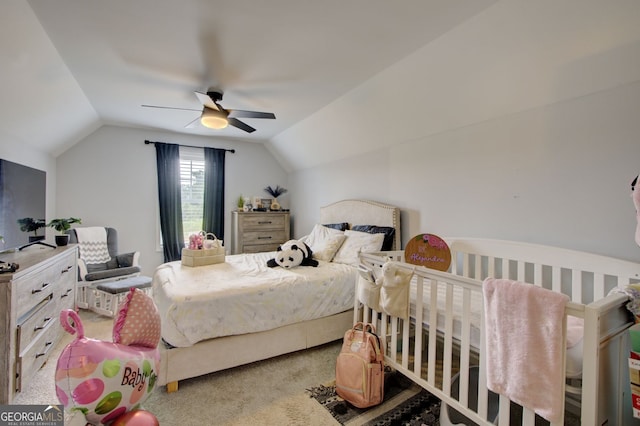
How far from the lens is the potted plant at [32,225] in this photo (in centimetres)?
235

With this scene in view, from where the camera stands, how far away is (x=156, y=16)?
1.72m

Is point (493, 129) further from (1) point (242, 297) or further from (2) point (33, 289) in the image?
(2) point (33, 289)


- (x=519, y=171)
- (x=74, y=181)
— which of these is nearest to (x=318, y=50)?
(x=519, y=171)

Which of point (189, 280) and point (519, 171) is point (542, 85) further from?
point (189, 280)

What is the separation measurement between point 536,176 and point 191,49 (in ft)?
8.81

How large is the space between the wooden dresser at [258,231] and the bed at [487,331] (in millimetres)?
2841

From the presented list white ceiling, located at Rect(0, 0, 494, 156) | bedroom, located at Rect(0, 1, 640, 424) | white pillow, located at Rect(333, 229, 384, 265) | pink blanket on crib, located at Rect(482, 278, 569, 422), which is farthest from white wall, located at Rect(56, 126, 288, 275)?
pink blanket on crib, located at Rect(482, 278, 569, 422)

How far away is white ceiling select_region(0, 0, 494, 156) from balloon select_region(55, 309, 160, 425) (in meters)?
1.78

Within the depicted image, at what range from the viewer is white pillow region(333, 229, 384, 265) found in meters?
2.79

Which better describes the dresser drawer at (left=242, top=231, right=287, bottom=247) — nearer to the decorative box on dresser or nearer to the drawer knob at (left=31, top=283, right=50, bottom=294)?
the decorative box on dresser

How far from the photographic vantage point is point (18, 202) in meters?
2.30

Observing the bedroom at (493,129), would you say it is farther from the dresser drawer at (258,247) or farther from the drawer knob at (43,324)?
the dresser drawer at (258,247)

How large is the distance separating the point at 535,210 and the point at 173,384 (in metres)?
2.79

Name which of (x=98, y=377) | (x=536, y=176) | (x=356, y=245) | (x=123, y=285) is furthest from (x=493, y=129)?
(x=123, y=285)
